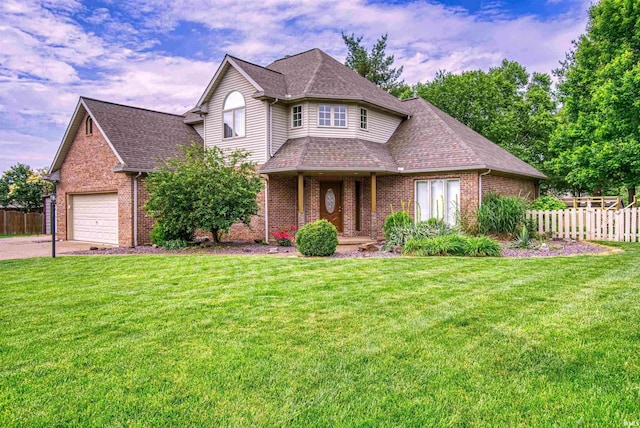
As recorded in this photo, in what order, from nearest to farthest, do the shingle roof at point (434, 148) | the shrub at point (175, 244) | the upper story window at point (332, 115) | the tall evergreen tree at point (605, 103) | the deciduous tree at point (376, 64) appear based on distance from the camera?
1. the shrub at point (175, 244)
2. the shingle roof at point (434, 148)
3. the upper story window at point (332, 115)
4. the tall evergreen tree at point (605, 103)
5. the deciduous tree at point (376, 64)

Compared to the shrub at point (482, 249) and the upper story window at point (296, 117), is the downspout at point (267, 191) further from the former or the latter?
the shrub at point (482, 249)

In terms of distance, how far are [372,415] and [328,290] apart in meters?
3.86

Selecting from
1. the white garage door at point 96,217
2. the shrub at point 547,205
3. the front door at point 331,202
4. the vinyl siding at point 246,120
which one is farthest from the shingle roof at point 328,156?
the white garage door at point 96,217

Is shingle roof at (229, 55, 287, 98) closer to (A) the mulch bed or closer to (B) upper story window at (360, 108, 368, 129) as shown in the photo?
(B) upper story window at (360, 108, 368, 129)

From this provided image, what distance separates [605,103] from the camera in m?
19.0

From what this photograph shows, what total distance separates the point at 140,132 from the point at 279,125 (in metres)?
6.14

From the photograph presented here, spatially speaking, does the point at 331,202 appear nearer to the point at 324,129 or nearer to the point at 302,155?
the point at 302,155

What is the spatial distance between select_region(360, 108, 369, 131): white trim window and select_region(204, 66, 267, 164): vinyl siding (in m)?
3.88

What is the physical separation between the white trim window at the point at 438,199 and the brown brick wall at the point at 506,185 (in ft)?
3.45

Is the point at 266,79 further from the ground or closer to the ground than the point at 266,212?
further from the ground

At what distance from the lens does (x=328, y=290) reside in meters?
6.71

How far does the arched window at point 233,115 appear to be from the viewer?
1721 centimetres

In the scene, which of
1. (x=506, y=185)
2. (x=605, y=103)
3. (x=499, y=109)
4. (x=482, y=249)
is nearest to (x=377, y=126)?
(x=506, y=185)

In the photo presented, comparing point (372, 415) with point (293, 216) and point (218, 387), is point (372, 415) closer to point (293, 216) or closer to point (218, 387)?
point (218, 387)
